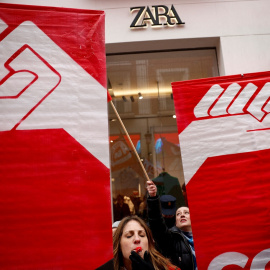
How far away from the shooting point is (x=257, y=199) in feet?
8.15

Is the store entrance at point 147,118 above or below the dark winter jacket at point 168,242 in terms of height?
above

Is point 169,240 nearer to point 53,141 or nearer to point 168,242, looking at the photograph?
point 168,242

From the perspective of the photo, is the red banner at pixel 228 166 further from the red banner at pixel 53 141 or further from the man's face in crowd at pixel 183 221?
the red banner at pixel 53 141

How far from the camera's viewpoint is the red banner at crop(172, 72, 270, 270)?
2395mm

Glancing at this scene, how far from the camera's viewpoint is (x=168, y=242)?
112 inches

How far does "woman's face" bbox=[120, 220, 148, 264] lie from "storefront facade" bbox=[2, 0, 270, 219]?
2.19 metres

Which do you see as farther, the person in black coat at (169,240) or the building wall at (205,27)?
the building wall at (205,27)

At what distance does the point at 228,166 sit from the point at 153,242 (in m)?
0.83

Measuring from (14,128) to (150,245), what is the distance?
4.33 ft

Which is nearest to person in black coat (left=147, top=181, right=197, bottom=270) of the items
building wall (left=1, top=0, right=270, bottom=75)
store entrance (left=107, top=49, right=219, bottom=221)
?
store entrance (left=107, top=49, right=219, bottom=221)

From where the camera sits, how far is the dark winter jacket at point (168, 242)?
107 inches

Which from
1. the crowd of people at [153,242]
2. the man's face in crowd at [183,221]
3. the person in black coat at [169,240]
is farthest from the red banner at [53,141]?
the man's face in crowd at [183,221]

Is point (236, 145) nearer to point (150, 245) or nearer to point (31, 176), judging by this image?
point (150, 245)

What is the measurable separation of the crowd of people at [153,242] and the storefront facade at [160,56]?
4.14 ft
